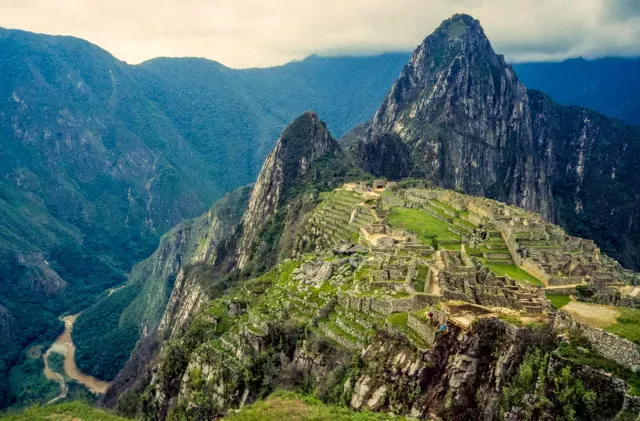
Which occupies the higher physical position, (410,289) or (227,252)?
(410,289)

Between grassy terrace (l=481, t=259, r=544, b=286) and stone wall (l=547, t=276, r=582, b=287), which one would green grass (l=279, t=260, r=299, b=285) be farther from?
stone wall (l=547, t=276, r=582, b=287)

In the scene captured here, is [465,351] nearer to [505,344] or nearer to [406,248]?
[505,344]

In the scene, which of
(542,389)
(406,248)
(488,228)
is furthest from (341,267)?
(488,228)

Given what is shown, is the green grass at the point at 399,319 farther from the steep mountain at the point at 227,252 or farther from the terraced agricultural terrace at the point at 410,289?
the steep mountain at the point at 227,252

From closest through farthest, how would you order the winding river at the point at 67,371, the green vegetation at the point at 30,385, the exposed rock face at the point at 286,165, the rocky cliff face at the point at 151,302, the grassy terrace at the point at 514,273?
1. the grassy terrace at the point at 514,273
2. the green vegetation at the point at 30,385
3. the winding river at the point at 67,371
4. the rocky cliff face at the point at 151,302
5. the exposed rock face at the point at 286,165

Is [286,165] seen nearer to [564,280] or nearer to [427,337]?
[564,280]

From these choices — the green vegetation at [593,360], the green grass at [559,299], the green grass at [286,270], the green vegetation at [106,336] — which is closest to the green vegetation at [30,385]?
the green vegetation at [106,336]

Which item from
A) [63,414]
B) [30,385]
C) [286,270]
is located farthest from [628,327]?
[30,385]
